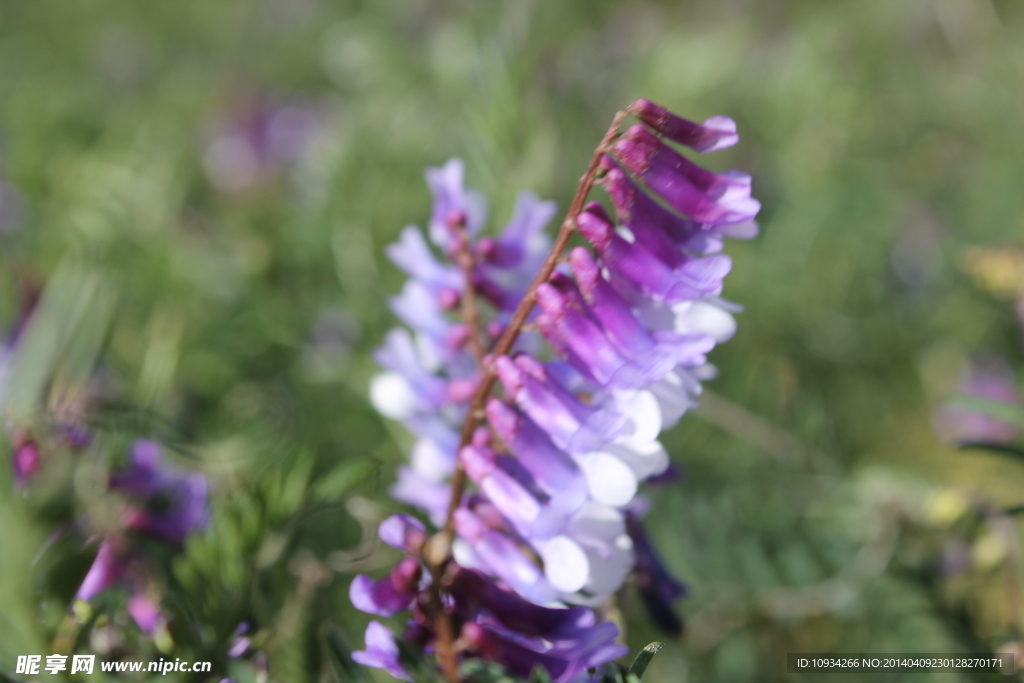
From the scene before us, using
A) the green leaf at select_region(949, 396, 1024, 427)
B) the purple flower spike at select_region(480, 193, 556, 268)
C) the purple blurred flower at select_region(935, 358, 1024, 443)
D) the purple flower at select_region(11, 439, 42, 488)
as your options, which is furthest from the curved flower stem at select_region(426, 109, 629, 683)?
the purple blurred flower at select_region(935, 358, 1024, 443)

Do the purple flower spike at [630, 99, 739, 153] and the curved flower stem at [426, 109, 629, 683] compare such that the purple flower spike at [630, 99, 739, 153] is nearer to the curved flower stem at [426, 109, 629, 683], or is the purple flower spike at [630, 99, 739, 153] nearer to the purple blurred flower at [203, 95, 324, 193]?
the curved flower stem at [426, 109, 629, 683]

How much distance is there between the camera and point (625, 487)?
0.44 m

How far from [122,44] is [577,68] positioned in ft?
7.59

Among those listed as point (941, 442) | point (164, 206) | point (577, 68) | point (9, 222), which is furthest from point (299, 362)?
point (577, 68)

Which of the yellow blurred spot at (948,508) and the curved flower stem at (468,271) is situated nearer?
the curved flower stem at (468,271)

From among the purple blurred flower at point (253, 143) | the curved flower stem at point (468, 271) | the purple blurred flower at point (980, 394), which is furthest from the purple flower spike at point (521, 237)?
the purple blurred flower at point (253, 143)

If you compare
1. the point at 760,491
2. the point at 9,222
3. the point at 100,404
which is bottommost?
the point at 9,222

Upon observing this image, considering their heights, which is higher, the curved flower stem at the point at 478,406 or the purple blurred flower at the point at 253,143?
the curved flower stem at the point at 478,406

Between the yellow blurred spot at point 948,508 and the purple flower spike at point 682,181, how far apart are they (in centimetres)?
40

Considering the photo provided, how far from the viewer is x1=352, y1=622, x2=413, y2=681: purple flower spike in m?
0.43

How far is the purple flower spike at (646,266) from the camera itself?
1.50ft

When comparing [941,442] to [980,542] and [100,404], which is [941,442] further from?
[100,404]

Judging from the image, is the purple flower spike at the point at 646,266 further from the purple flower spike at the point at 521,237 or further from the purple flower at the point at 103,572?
the purple flower at the point at 103,572

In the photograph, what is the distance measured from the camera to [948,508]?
2.30ft
